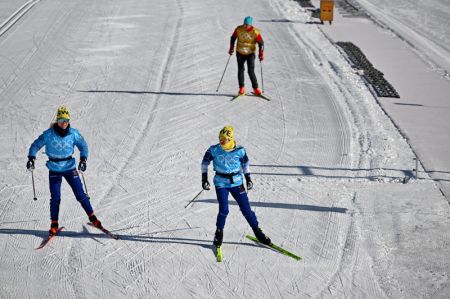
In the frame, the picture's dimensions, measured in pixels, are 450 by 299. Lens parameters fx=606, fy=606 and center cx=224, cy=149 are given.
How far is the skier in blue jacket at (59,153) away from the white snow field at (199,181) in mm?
687

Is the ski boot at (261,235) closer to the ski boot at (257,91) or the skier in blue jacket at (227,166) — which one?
the skier in blue jacket at (227,166)

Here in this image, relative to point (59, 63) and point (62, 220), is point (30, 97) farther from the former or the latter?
point (62, 220)

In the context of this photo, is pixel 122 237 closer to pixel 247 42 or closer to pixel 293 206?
pixel 293 206

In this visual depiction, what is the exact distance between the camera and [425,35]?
22.1 m

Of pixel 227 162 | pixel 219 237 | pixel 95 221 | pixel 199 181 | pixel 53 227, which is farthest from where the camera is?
pixel 199 181

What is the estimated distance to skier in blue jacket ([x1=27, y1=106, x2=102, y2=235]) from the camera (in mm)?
8750

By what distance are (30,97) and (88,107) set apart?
1.82 meters

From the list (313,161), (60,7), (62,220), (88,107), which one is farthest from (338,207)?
(60,7)

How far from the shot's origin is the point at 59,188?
904 cm

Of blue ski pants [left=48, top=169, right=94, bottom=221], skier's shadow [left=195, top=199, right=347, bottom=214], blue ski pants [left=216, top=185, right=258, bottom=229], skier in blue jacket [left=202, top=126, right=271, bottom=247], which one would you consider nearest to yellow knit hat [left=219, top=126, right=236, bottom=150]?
skier in blue jacket [left=202, top=126, right=271, bottom=247]

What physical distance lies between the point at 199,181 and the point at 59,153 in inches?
121

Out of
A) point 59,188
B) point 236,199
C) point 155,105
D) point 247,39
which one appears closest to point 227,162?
point 236,199

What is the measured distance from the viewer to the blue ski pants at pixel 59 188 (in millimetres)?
8953

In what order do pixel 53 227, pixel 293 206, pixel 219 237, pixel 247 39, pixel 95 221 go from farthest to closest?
pixel 247 39 < pixel 293 206 < pixel 95 221 < pixel 53 227 < pixel 219 237
